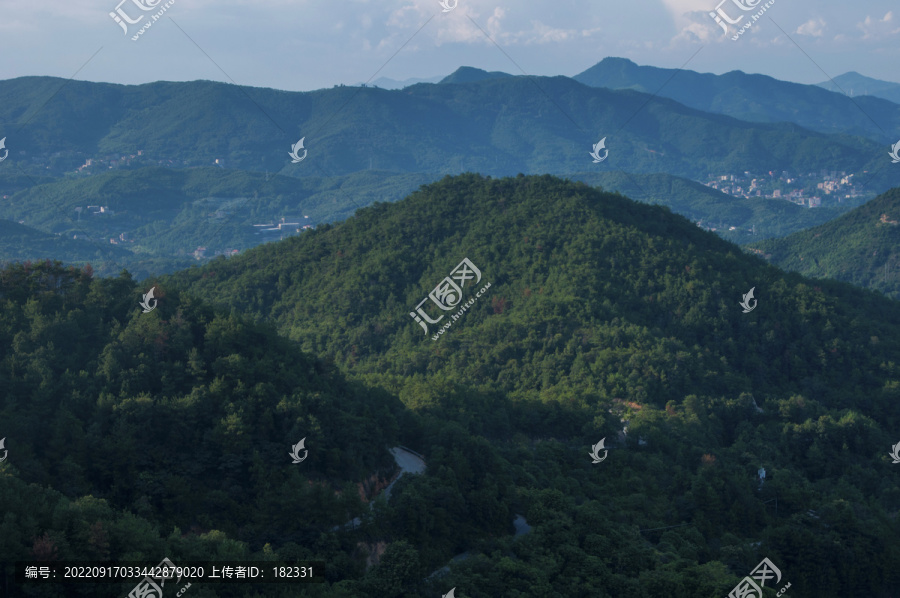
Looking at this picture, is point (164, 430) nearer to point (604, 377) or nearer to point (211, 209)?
point (604, 377)

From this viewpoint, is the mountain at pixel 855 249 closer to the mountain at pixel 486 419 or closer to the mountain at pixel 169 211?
the mountain at pixel 486 419

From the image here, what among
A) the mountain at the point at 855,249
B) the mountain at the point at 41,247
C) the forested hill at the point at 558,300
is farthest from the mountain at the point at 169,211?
the mountain at the point at 855,249

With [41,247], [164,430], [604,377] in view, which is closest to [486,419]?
[604,377]

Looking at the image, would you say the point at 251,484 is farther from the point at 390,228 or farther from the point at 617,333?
the point at 390,228

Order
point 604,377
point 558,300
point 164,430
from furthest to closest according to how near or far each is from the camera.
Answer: point 558,300 < point 604,377 < point 164,430

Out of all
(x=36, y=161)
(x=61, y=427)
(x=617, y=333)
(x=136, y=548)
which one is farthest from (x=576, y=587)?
(x=36, y=161)
